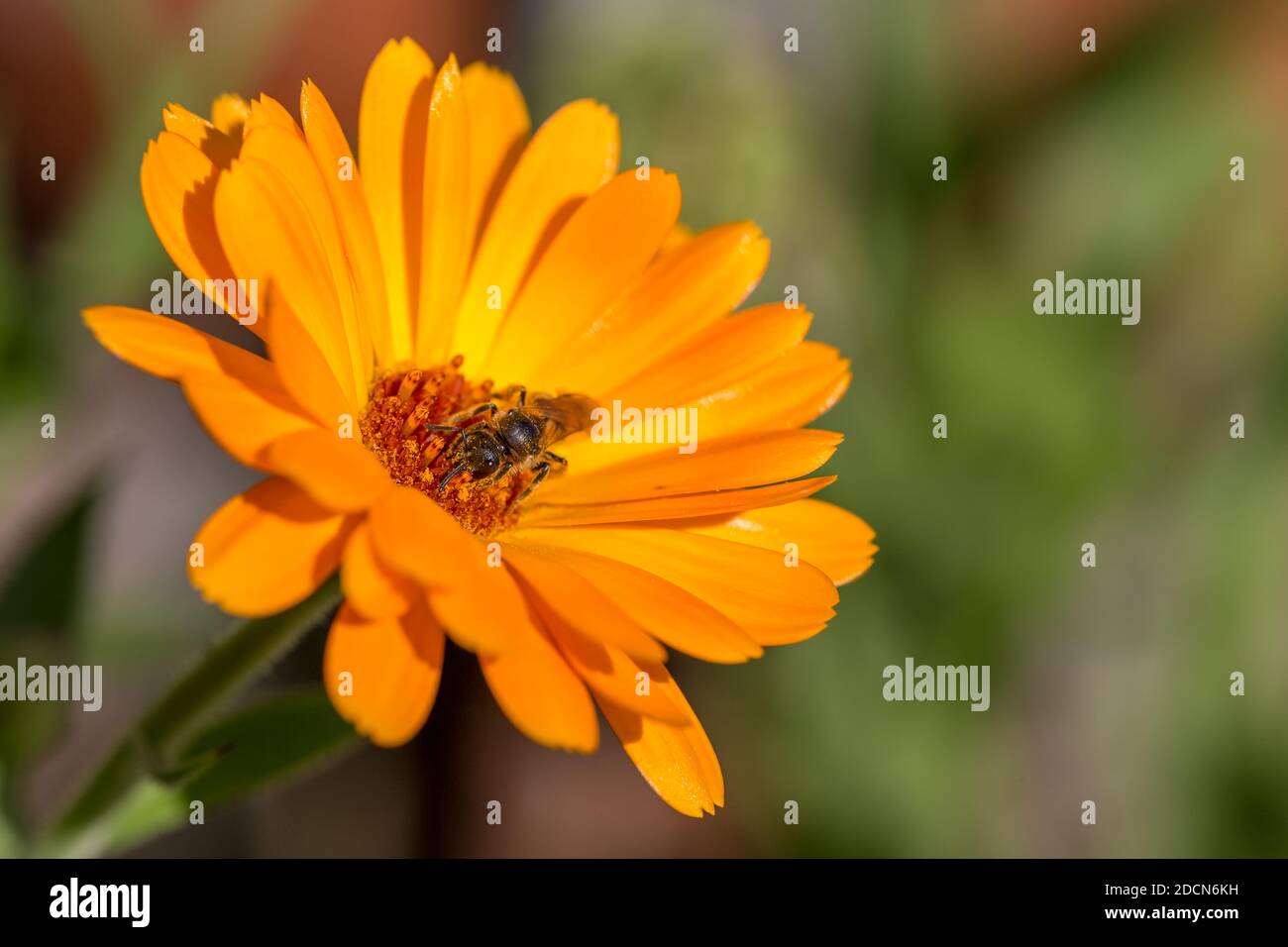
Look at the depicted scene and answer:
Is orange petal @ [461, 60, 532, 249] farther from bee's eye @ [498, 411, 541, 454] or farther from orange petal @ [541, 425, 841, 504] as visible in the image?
orange petal @ [541, 425, 841, 504]

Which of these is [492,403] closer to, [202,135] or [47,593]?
[202,135]

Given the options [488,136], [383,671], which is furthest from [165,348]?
[488,136]

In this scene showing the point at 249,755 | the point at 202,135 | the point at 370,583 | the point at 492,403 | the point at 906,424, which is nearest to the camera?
the point at 370,583

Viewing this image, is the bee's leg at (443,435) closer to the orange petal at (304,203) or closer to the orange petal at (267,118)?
the orange petal at (304,203)

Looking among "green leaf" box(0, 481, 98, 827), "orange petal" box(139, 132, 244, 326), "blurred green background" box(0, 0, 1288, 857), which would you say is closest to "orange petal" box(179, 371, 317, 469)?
"orange petal" box(139, 132, 244, 326)

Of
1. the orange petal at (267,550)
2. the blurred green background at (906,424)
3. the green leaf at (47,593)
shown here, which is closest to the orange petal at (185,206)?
the orange petal at (267,550)

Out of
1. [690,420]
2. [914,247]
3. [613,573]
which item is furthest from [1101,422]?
[613,573]
